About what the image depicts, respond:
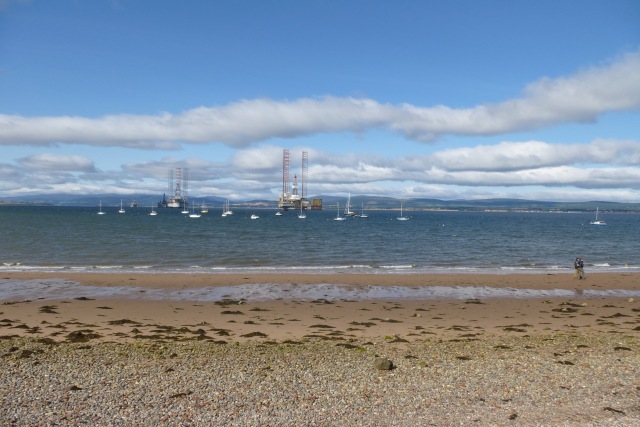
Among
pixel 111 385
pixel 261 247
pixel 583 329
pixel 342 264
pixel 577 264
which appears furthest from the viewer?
pixel 261 247

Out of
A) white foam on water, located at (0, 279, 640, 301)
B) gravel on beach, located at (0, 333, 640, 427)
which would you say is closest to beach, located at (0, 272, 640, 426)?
gravel on beach, located at (0, 333, 640, 427)

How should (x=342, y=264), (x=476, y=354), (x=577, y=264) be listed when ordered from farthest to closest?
(x=342, y=264) < (x=577, y=264) < (x=476, y=354)

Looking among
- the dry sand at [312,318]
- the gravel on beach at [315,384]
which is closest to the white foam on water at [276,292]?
the dry sand at [312,318]

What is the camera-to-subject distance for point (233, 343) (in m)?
12.8

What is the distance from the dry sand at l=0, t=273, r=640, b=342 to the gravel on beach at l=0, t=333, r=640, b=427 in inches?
71.6

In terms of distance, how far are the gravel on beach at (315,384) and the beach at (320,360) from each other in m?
0.04

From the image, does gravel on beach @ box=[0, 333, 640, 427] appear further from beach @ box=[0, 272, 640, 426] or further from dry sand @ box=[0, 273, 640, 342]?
dry sand @ box=[0, 273, 640, 342]

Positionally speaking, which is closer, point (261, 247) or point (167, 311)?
point (167, 311)

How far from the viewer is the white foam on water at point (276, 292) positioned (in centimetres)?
2123

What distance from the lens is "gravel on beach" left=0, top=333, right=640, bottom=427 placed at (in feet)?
25.3

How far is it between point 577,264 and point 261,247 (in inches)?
1090

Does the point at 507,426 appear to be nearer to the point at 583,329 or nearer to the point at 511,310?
the point at 583,329

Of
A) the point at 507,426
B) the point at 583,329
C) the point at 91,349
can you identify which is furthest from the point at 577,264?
the point at 91,349

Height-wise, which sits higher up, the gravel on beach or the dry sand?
the gravel on beach
